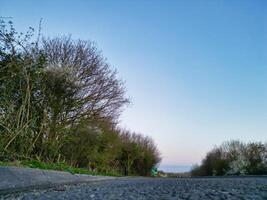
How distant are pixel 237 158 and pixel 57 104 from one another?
1141 inches

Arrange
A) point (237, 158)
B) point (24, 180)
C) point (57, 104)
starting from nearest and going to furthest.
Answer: point (24, 180) → point (57, 104) → point (237, 158)

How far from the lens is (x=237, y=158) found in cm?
4144

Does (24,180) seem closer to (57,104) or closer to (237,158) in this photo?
(57,104)

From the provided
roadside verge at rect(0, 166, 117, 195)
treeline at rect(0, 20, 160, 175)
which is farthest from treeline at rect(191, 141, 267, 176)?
roadside verge at rect(0, 166, 117, 195)

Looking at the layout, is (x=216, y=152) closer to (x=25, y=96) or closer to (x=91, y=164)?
(x=91, y=164)

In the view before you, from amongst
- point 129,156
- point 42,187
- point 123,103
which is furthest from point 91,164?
point 42,187

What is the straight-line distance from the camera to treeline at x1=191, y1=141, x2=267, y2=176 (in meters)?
36.2

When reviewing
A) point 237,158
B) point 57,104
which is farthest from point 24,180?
point 237,158

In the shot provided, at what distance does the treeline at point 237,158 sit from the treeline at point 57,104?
15.4 meters

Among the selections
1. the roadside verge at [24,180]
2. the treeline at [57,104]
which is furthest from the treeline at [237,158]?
the roadside verge at [24,180]

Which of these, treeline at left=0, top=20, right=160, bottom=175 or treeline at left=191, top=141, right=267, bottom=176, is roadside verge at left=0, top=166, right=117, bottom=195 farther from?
treeline at left=191, top=141, right=267, bottom=176

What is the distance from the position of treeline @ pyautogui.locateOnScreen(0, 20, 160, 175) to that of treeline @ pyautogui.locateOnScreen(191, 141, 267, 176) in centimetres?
1545

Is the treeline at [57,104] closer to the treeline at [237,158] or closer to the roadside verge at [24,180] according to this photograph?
the roadside verge at [24,180]

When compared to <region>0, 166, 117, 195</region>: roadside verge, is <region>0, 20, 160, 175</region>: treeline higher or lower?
higher
